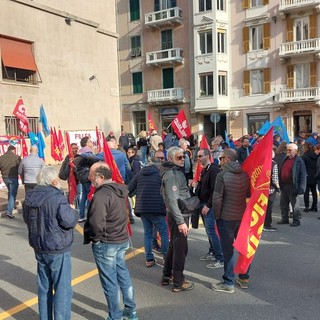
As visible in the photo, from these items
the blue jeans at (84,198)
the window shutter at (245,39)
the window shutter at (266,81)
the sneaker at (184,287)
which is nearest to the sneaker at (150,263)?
the sneaker at (184,287)

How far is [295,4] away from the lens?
83.8 feet

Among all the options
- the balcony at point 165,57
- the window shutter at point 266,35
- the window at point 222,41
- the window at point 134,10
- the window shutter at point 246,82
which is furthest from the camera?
the window at point 134,10

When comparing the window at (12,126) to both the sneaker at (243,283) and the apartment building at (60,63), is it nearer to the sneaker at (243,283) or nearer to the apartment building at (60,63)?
the apartment building at (60,63)

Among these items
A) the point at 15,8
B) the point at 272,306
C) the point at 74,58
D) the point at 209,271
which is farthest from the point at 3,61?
the point at 272,306

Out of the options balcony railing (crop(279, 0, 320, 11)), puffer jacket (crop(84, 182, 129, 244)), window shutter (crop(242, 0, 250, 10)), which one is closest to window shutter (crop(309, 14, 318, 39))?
balcony railing (crop(279, 0, 320, 11))

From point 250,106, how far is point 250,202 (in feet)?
82.0

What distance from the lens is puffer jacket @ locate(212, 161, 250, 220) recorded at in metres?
4.45

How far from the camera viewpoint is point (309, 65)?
85.1 ft

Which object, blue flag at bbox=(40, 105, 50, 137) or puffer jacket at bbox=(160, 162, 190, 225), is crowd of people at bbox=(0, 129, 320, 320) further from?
blue flag at bbox=(40, 105, 50, 137)

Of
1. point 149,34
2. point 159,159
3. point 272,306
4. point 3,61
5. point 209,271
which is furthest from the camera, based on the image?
point 149,34

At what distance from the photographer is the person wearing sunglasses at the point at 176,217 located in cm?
438

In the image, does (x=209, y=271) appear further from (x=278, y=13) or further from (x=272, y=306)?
(x=278, y=13)

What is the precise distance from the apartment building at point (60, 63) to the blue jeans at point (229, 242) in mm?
16262

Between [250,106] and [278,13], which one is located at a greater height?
[278,13]
